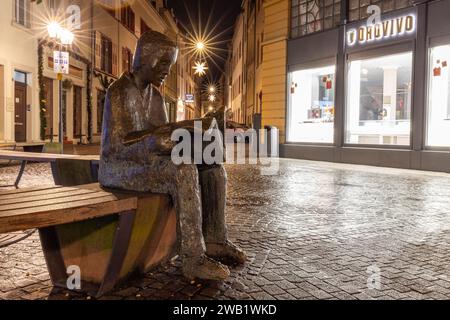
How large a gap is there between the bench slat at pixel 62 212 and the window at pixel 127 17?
29.2 meters

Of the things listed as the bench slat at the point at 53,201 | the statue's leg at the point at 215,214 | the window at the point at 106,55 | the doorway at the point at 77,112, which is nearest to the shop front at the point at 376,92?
the statue's leg at the point at 215,214

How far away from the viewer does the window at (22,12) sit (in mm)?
17028

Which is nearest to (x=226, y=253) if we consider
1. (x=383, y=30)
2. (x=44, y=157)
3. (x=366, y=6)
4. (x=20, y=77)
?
(x=44, y=157)

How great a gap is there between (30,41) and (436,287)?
18692 mm

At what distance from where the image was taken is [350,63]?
13844 millimetres

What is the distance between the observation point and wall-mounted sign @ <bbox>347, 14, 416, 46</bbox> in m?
11.9

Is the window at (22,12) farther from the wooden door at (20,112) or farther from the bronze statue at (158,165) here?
the bronze statue at (158,165)

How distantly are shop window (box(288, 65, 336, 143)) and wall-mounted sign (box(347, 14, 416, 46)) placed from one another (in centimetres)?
131

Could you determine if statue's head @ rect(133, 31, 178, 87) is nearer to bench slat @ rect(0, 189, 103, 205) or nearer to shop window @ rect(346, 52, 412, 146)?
bench slat @ rect(0, 189, 103, 205)

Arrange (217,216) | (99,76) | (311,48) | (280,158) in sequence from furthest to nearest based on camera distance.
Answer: (99,76) < (280,158) < (311,48) < (217,216)

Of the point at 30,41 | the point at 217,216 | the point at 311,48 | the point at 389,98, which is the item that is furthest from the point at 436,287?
the point at 30,41

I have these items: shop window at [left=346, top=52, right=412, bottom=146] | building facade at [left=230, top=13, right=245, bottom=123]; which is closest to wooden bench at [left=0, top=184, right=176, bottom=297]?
shop window at [left=346, top=52, right=412, bottom=146]

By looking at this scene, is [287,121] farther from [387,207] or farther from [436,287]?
[436,287]

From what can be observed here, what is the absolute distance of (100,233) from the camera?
2803mm
